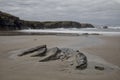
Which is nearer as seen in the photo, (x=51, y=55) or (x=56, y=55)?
(x=51, y=55)

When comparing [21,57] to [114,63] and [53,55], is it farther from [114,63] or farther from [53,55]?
[114,63]

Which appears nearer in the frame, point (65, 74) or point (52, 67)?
point (65, 74)

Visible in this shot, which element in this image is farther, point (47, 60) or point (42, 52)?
point (42, 52)

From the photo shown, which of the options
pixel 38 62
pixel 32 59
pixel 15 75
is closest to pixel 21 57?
pixel 32 59

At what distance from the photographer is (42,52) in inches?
401

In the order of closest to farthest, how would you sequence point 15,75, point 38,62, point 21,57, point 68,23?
point 15,75 < point 38,62 < point 21,57 < point 68,23

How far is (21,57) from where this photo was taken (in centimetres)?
995

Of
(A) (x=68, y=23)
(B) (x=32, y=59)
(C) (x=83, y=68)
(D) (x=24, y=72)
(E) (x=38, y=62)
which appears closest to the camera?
(D) (x=24, y=72)

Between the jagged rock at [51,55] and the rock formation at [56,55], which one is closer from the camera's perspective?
the rock formation at [56,55]

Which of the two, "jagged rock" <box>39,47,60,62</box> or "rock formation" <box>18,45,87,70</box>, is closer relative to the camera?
"rock formation" <box>18,45,87,70</box>

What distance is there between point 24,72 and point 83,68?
2.44 metres

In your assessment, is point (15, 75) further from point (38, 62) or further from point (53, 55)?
point (53, 55)

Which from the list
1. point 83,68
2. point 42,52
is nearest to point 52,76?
point 83,68

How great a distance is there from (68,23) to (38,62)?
9156cm
